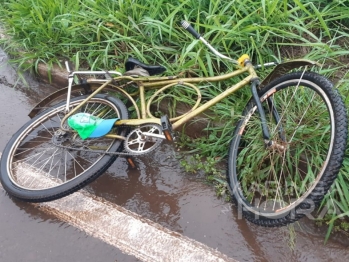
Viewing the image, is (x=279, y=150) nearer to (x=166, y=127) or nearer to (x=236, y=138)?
(x=236, y=138)

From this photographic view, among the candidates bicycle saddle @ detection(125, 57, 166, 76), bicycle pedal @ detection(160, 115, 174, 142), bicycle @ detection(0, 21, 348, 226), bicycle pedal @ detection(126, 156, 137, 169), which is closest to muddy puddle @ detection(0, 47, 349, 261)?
bicycle pedal @ detection(126, 156, 137, 169)

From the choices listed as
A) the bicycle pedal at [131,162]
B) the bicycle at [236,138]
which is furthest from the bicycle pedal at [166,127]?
the bicycle pedal at [131,162]

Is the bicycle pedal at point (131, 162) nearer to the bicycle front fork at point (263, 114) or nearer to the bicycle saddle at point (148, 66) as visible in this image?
the bicycle saddle at point (148, 66)

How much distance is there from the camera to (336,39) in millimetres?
3492

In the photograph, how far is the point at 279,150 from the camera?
8.77 feet

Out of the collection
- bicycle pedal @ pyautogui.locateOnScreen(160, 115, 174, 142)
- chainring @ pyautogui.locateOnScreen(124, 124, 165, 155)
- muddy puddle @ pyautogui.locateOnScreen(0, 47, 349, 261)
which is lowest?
muddy puddle @ pyautogui.locateOnScreen(0, 47, 349, 261)

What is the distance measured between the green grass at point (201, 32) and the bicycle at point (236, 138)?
34 cm

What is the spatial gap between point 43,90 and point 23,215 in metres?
1.75

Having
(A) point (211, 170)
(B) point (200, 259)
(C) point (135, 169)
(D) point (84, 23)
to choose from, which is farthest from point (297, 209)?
(D) point (84, 23)

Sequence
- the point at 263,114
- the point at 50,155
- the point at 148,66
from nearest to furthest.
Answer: the point at 263,114 < the point at 148,66 < the point at 50,155

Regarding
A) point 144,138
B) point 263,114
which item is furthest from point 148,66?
point 263,114

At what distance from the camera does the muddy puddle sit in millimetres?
2576

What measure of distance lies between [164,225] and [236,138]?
888 mm

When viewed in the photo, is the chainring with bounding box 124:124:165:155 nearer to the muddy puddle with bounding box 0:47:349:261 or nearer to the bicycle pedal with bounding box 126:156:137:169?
the bicycle pedal with bounding box 126:156:137:169
